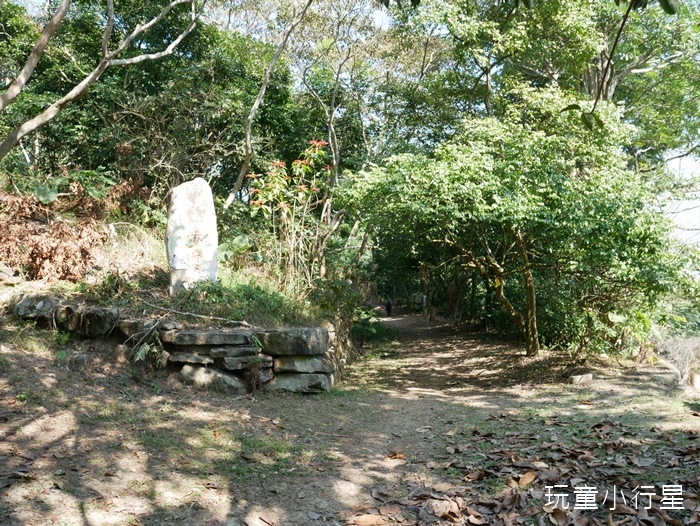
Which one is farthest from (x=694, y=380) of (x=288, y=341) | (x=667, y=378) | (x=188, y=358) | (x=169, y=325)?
(x=169, y=325)

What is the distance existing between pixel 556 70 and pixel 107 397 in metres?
13.2

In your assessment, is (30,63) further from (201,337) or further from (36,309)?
(201,337)

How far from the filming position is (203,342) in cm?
648

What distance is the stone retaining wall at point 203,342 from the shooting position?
21.2ft

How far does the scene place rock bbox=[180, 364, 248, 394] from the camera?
643cm

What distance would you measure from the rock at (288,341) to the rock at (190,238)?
4.40ft

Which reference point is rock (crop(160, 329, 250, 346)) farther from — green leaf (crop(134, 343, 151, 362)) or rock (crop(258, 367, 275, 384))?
rock (crop(258, 367, 275, 384))

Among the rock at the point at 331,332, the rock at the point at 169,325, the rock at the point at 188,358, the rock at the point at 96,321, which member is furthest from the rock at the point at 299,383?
the rock at the point at 96,321

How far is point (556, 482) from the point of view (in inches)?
142

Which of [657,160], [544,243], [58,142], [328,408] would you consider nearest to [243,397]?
[328,408]

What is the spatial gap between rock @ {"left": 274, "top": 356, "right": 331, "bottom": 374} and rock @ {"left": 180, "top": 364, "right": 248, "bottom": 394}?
0.64m

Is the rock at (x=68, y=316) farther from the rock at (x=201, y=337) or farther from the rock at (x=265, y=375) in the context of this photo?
the rock at (x=265, y=375)

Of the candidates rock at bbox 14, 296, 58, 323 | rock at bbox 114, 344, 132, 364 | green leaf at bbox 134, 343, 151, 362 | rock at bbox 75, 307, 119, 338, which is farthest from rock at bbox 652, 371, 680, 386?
rock at bbox 14, 296, 58, 323

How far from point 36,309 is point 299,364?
3.36 meters
